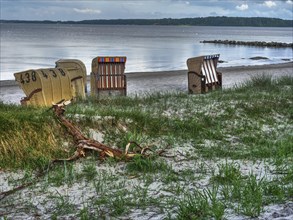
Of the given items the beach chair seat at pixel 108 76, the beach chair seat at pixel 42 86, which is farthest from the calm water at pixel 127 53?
the beach chair seat at pixel 42 86

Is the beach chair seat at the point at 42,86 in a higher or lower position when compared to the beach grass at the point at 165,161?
higher

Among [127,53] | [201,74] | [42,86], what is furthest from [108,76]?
[127,53]

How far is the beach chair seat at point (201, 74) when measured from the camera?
14930mm

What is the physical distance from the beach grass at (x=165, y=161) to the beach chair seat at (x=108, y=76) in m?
4.62

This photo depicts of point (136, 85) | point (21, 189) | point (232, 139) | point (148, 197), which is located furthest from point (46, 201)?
point (136, 85)

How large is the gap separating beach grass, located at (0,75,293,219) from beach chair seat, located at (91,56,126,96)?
4.62 m

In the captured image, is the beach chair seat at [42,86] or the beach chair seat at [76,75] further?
the beach chair seat at [76,75]

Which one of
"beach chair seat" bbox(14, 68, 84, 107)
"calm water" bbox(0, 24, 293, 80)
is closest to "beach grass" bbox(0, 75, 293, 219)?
"beach chair seat" bbox(14, 68, 84, 107)

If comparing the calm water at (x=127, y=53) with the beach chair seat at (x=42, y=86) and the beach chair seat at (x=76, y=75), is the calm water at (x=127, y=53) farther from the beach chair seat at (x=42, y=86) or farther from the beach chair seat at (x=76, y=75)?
the beach chair seat at (x=42, y=86)

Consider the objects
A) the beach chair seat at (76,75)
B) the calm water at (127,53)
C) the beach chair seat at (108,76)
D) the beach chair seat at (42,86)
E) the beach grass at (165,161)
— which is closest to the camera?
the beach grass at (165,161)

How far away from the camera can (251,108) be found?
8.84 metres

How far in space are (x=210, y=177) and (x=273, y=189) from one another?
862 millimetres

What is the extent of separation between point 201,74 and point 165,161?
30.7ft

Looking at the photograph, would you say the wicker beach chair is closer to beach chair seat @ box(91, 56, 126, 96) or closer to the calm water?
beach chair seat @ box(91, 56, 126, 96)
